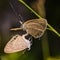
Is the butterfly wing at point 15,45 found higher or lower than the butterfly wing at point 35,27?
lower

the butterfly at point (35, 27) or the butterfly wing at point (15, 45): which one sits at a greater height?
the butterfly at point (35, 27)

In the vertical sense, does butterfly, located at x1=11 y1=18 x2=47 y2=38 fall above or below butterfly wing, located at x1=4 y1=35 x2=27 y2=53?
above

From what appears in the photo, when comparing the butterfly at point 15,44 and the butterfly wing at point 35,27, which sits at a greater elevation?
the butterfly wing at point 35,27

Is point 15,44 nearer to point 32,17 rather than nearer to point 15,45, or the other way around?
point 15,45

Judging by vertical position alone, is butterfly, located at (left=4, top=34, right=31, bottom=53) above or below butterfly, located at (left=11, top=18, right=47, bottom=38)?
below

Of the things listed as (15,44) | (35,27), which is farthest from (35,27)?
(15,44)
